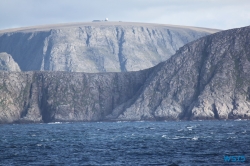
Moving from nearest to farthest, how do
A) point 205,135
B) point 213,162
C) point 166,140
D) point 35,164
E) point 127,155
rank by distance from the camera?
point 213,162 → point 35,164 → point 127,155 → point 166,140 → point 205,135

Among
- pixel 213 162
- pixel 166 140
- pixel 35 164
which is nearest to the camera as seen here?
pixel 213 162

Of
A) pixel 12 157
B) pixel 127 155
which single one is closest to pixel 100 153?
pixel 127 155

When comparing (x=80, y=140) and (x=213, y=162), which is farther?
(x=80, y=140)

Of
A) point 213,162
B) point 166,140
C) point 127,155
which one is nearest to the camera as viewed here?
point 213,162

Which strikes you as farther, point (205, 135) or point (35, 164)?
point (205, 135)

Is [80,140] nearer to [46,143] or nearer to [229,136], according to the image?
[46,143]

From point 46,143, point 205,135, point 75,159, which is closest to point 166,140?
point 205,135

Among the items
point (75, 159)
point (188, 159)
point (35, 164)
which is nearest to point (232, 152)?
point (188, 159)

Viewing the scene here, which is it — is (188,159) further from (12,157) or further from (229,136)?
(229,136)

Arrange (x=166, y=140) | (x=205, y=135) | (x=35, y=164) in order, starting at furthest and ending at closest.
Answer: (x=205, y=135), (x=166, y=140), (x=35, y=164)
